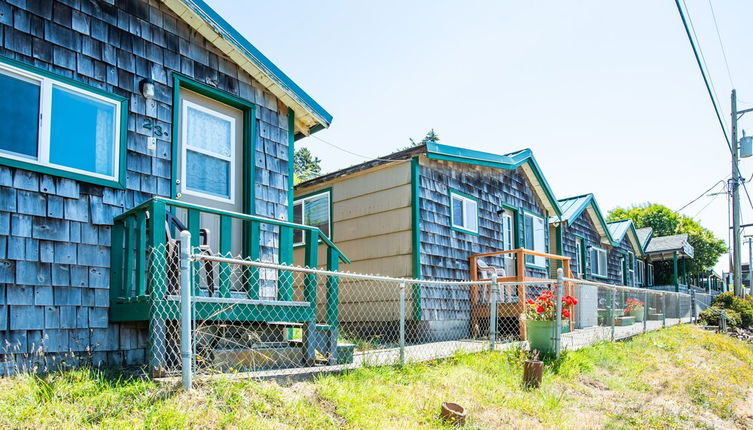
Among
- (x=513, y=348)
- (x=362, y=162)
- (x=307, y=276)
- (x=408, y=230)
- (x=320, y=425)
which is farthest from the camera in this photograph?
(x=362, y=162)

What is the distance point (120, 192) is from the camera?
6.15m

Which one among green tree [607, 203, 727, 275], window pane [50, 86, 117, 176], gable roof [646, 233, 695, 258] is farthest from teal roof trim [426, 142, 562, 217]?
green tree [607, 203, 727, 275]

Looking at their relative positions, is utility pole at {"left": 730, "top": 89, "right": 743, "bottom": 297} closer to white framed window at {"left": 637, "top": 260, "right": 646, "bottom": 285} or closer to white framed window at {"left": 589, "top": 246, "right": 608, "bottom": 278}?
white framed window at {"left": 589, "top": 246, "right": 608, "bottom": 278}

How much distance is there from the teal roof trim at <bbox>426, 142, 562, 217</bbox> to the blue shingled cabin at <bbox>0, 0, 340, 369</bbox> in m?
4.30

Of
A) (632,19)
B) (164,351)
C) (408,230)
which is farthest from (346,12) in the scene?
(164,351)

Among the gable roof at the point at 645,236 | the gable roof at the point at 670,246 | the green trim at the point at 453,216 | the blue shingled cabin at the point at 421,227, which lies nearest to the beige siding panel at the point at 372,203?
the blue shingled cabin at the point at 421,227

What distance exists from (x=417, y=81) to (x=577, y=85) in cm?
400

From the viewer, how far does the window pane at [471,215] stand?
40.0ft

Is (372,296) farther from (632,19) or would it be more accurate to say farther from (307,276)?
(632,19)

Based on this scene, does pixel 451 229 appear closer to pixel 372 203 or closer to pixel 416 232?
pixel 416 232

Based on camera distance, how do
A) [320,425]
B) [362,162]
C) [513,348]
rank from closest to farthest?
[320,425] < [513,348] < [362,162]

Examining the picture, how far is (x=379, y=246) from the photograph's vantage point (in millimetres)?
11094

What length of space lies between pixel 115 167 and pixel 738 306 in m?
19.4

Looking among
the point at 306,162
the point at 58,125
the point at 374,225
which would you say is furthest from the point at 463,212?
the point at 306,162
